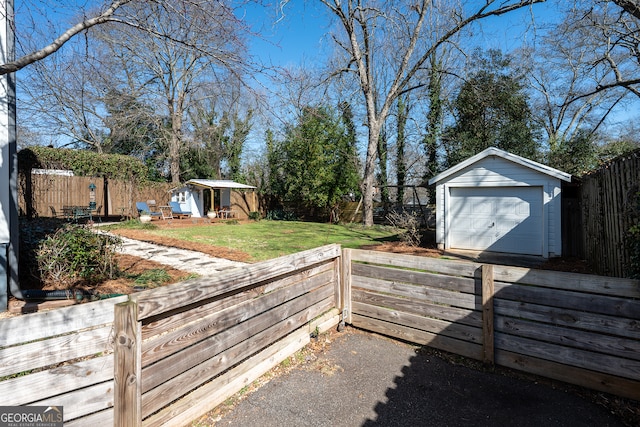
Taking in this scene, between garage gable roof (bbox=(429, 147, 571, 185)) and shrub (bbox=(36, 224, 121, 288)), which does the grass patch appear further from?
garage gable roof (bbox=(429, 147, 571, 185))

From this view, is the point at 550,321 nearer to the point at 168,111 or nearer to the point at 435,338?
the point at 435,338

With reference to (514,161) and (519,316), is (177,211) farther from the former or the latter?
(519,316)

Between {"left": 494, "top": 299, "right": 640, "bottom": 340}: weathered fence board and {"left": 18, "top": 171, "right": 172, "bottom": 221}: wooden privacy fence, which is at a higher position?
Answer: {"left": 18, "top": 171, "right": 172, "bottom": 221}: wooden privacy fence

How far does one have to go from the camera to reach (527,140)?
15.1m

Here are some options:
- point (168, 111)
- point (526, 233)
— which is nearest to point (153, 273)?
point (526, 233)

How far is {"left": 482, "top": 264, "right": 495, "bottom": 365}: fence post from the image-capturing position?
9.70 feet

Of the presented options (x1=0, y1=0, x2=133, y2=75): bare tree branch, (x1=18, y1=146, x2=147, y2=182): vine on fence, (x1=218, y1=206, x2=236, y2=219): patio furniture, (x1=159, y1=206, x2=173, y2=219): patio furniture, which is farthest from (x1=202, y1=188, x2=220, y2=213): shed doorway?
(x1=0, y1=0, x2=133, y2=75): bare tree branch

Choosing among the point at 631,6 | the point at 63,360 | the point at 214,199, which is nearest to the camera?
the point at 63,360

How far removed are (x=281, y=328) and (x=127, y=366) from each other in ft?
4.90

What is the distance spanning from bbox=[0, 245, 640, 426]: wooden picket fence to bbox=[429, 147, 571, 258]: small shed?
22.5 ft

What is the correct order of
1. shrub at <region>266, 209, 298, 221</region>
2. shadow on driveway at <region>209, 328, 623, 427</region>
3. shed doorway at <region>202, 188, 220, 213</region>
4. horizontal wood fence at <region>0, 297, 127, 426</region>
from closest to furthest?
1. horizontal wood fence at <region>0, 297, 127, 426</region>
2. shadow on driveway at <region>209, 328, 623, 427</region>
3. shed doorway at <region>202, 188, 220, 213</region>
4. shrub at <region>266, 209, 298, 221</region>

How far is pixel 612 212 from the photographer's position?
16.7 feet

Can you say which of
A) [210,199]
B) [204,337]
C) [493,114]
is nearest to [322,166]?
[210,199]

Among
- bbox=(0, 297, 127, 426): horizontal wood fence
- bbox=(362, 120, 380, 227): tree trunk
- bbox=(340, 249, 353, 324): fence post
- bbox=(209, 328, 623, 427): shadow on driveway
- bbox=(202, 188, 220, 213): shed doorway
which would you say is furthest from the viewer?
bbox=(202, 188, 220, 213): shed doorway
